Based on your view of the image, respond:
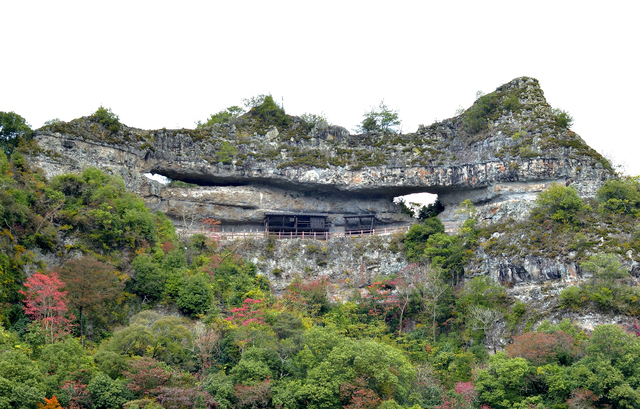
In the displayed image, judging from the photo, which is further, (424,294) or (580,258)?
(424,294)

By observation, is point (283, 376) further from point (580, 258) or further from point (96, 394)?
point (580, 258)

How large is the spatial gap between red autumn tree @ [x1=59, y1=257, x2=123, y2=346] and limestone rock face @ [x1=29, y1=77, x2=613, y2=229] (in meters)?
12.6

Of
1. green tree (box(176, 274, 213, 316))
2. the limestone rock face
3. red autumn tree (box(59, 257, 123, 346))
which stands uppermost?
the limestone rock face

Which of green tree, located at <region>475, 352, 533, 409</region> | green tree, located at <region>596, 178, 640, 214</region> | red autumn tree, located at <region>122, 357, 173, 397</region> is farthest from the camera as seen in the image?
green tree, located at <region>596, 178, 640, 214</region>

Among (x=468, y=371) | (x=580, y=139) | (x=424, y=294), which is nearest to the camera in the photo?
(x=468, y=371)

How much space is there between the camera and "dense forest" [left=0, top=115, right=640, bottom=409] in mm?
27109

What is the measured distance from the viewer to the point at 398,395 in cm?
2869

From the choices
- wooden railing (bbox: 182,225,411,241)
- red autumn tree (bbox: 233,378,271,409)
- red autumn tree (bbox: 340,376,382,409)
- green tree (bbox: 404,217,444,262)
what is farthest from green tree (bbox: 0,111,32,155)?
red autumn tree (bbox: 340,376,382,409)

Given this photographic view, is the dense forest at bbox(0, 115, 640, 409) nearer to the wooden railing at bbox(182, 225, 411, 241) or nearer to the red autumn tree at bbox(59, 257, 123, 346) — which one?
the red autumn tree at bbox(59, 257, 123, 346)

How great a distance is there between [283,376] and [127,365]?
6.59m

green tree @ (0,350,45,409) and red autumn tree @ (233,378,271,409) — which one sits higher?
green tree @ (0,350,45,409)

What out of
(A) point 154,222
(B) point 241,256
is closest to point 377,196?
(B) point 241,256

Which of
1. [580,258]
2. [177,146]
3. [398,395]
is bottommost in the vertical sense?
[398,395]

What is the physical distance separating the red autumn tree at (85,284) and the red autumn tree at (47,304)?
0.86 m
